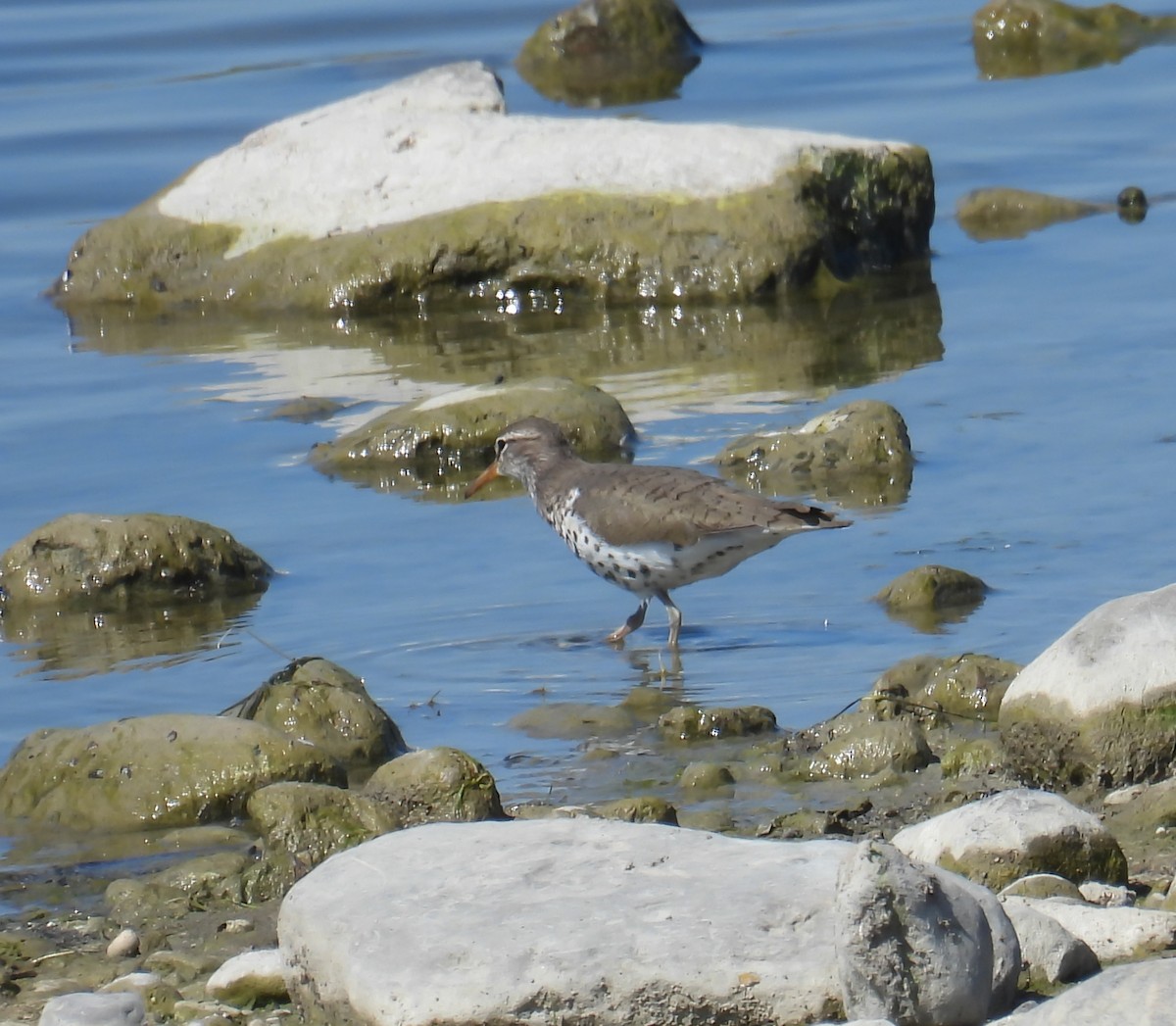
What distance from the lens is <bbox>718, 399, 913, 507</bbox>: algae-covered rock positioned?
9523 mm

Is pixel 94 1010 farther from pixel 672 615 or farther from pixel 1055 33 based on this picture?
pixel 1055 33

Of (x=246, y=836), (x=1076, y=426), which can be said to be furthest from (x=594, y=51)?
(x=246, y=836)

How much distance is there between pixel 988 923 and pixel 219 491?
6.41 metres

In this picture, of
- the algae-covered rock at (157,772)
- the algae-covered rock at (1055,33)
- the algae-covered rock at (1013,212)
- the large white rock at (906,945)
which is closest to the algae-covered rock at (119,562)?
the algae-covered rock at (157,772)

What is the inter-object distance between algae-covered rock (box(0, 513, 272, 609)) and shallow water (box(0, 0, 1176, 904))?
0.85 ft

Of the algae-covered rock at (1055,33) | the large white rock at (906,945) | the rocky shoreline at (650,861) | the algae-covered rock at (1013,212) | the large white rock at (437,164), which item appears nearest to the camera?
the large white rock at (906,945)

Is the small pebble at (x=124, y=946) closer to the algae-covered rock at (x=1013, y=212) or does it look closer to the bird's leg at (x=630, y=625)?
the bird's leg at (x=630, y=625)

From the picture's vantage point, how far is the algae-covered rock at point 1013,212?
14773mm

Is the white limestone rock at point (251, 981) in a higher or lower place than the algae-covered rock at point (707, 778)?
higher

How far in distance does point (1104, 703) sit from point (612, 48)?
54.9 ft

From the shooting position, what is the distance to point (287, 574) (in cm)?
885

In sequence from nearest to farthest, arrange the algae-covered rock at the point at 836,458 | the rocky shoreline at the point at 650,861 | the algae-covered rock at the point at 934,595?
1. the rocky shoreline at the point at 650,861
2. the algae-covered rock at the point at 934,595
3. the algae-covered rock at the point at 836,458

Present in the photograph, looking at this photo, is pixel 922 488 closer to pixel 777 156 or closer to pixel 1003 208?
pixel 777 156

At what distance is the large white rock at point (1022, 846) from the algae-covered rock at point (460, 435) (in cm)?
549
